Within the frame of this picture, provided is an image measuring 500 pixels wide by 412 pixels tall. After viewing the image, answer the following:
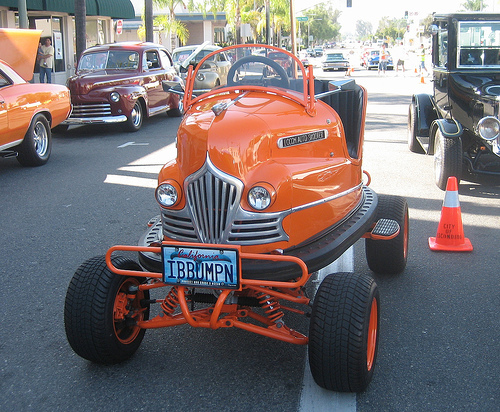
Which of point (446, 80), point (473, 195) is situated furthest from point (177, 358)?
point (446, 80)

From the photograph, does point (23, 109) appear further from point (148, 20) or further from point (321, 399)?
point (148, 20)

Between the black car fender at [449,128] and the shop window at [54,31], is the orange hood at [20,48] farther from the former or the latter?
the shop window at [54,31]

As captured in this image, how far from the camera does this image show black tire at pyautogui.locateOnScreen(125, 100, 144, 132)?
1397 cm

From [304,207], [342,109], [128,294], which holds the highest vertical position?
[342,109]

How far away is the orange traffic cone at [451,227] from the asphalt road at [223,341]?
11 cm

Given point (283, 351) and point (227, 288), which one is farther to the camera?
point (283, 351)

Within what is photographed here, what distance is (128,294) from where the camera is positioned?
12.4 ft

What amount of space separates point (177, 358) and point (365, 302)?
1.23 m

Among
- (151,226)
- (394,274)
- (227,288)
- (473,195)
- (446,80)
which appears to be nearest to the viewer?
(227,288)

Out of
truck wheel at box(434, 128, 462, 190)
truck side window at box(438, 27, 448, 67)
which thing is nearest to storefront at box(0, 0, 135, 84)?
truck side window at box(438, 27, 448, 67)

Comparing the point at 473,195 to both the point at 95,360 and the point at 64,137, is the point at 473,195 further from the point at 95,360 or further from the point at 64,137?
the point at 64,137

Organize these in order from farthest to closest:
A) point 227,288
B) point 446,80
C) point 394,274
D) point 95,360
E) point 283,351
→ point 446,80
point 394,274
point 283,351
point 95,360
point 227,288

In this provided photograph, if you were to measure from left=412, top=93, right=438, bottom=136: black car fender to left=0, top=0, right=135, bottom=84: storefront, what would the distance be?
14028 millimetres

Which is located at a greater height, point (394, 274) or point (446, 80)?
point (446, 80)
